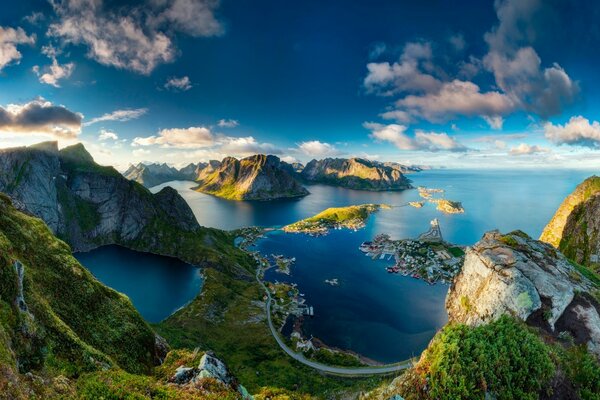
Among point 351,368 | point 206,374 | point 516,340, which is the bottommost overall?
point 351,368

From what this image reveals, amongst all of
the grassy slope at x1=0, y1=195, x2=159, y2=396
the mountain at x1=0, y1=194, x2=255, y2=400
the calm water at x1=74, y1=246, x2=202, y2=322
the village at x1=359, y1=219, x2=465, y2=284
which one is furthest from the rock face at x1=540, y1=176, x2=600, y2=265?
the calm water at x1=74, y1=246, x2=202, y2=322

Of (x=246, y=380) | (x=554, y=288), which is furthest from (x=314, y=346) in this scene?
(x=554, y=288)

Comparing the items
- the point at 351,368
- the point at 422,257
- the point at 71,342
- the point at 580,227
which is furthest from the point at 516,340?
the point at 422,257

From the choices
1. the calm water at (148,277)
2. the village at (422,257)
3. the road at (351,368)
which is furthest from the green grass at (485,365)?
the village at (422,257)

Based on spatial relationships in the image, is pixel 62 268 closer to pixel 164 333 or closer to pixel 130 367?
pixel 130 367

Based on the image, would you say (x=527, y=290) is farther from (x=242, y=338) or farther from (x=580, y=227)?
(x=580, y=227)

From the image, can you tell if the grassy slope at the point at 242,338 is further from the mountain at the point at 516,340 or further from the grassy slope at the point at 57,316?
the mountain at the point at 516,340
